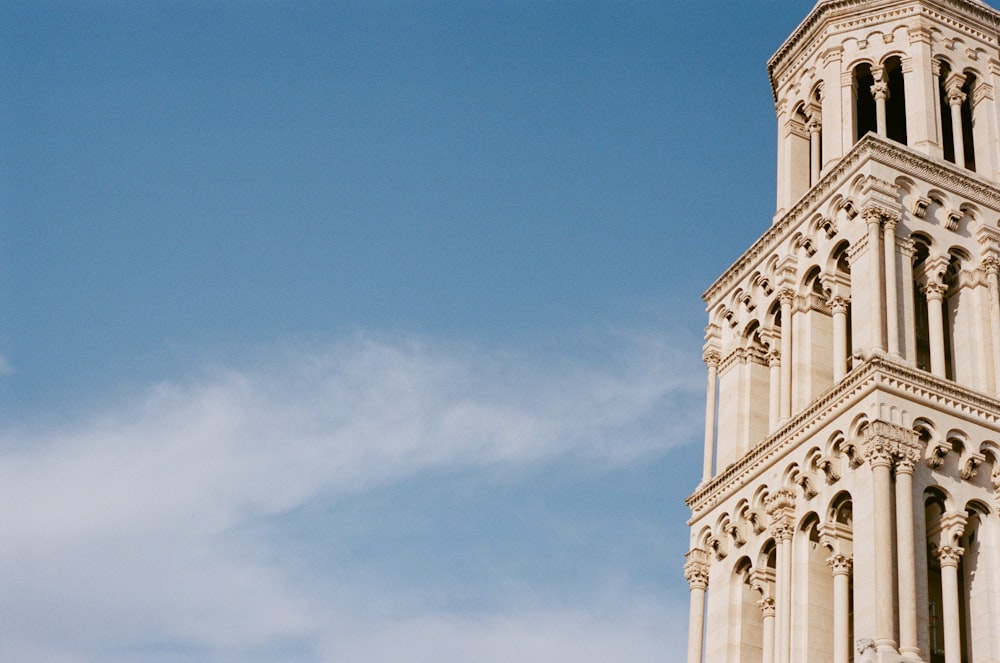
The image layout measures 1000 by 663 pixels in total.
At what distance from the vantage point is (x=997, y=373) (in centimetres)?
4094

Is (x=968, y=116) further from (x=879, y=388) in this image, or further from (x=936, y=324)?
(x=879, y=388)

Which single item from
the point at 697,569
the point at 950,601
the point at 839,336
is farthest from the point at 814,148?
the point at 950,601

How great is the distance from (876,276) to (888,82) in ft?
34.5

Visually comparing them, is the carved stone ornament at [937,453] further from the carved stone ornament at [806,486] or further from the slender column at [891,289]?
the carved stone ornament at [806,486]

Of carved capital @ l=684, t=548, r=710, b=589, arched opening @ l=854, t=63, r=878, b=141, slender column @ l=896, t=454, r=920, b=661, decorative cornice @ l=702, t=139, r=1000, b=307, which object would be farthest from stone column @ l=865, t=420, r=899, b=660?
arched opening @ l=854, t=63, r=878, b=141

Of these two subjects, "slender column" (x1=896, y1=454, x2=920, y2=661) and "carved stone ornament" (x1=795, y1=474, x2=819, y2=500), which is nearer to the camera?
"slender column" (x1=896, y1=454, x2=920, y2=661)

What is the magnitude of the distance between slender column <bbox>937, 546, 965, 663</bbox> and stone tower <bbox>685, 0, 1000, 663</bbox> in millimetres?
46

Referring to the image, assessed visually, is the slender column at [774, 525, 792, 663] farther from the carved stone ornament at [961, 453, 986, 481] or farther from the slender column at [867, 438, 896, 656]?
the carved stone ornament at [961, 453, 986, 481]

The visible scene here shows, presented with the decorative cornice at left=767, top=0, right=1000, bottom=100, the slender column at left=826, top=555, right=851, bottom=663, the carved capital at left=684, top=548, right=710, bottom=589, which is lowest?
the slender column at left=826, top=555, right=851, bottom=663

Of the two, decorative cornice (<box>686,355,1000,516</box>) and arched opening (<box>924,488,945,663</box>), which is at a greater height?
decorative cornice (<box>686,355,1000,516</box>)

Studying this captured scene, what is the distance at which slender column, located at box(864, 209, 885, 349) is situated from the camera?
39.7 metres

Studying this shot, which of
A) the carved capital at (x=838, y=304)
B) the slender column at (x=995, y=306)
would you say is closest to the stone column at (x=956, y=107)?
the slender column at (x=995, y=306)

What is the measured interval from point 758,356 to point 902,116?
1047 centimetres

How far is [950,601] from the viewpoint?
120 ft
